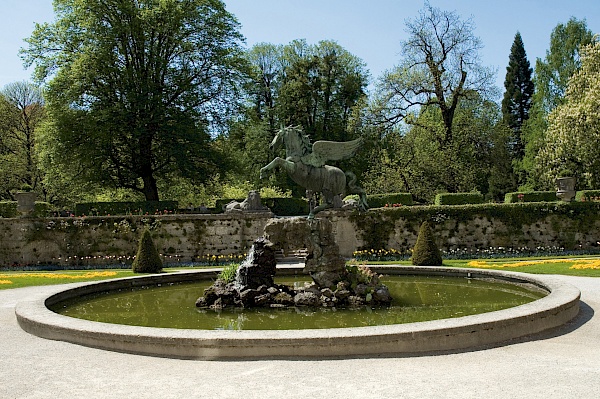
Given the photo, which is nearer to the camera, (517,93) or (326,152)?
(326,152)

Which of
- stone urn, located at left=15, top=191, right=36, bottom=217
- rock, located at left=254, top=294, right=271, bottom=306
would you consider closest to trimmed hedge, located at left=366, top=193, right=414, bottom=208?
stone urn, located at left=15, top=191, right=36, bottom=217

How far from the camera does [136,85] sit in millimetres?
33844

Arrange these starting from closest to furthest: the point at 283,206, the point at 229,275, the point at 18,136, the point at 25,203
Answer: the point at 229,275 < the point at 25,203 < the point at 283,206 < the point at 18,136

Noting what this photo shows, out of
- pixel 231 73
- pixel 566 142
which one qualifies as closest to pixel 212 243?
pixel 231 73

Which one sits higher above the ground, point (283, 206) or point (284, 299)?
point (283, 206)

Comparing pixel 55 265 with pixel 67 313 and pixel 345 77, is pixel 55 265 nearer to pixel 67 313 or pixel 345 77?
Answer: pixel 67 313

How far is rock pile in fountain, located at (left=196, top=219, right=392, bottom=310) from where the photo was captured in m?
11.7

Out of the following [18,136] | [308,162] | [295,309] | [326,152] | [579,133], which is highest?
[18,136]

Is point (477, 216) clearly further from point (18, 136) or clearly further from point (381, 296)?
point (18, 136)

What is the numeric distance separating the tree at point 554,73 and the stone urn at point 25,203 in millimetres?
37736

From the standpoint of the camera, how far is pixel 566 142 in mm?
36406

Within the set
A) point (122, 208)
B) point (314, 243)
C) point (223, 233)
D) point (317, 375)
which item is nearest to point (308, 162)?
point (314, 243)

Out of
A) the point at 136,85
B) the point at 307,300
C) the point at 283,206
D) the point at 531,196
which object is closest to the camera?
the point at 307,300

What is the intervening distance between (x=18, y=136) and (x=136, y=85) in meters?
16.3
